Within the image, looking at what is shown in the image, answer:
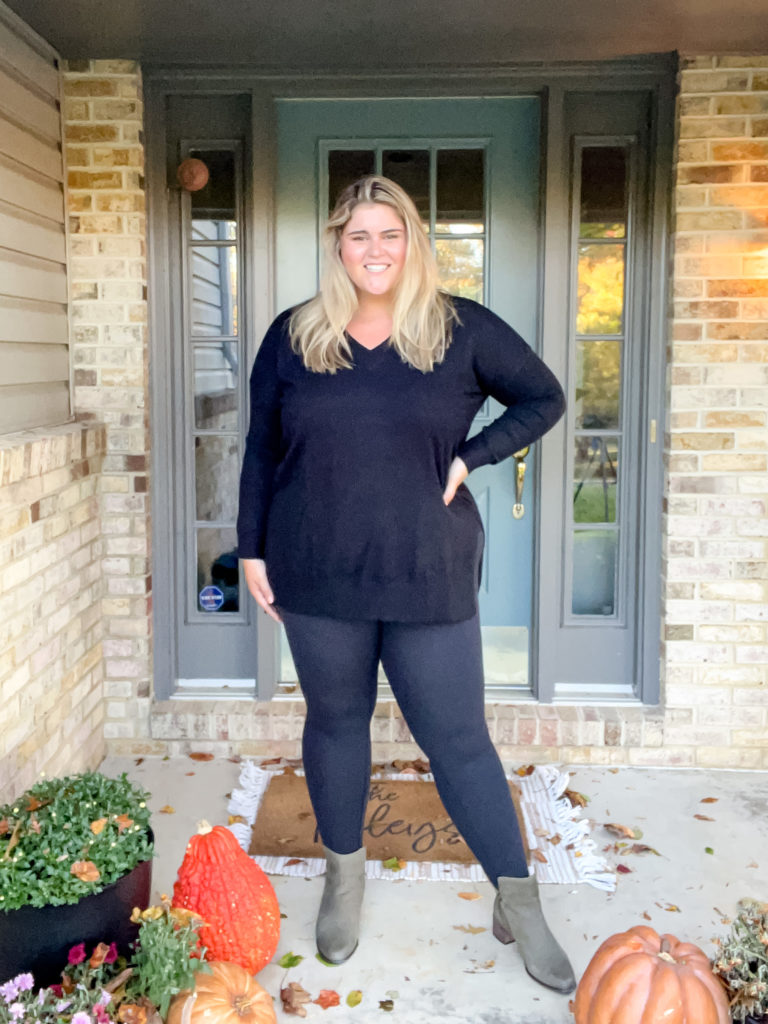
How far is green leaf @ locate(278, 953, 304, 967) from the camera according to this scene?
2.27 m

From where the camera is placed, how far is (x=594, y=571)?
3.52 meters

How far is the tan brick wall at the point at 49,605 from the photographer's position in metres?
2.57

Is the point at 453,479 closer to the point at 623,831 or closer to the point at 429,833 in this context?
the point at 429,833

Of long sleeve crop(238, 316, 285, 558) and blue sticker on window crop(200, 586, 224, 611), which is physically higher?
long sleeve crop(238, 316, 285, 558)

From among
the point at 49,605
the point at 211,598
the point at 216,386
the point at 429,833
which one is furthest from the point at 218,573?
the point at 429,833

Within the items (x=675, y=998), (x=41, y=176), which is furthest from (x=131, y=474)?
(x=675, y=998)

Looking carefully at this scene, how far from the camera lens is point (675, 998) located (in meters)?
1.82

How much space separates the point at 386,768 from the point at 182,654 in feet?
2.68

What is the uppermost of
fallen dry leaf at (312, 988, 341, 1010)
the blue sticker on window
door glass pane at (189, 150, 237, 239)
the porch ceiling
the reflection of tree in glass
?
the porch ceiling

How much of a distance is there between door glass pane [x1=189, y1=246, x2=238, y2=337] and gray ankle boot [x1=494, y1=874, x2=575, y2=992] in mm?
2045

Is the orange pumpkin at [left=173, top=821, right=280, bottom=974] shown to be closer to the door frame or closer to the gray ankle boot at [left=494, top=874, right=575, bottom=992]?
the gray ankle boot at [left=494, top=874, right=575, bottom=992]

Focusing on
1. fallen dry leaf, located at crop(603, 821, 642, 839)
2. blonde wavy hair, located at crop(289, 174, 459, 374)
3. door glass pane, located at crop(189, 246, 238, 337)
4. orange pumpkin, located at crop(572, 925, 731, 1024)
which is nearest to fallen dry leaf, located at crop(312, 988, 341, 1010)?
orange pumpkin, located at crop(572, 925, 731, 1024)

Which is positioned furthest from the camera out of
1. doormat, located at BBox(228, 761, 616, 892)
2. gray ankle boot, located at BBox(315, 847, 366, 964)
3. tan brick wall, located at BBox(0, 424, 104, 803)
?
doormat, located at BBox(228, 761, 616, 892)

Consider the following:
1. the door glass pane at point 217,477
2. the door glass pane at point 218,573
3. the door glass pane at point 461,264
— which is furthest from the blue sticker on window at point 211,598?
the door glass pane at point 461,264
